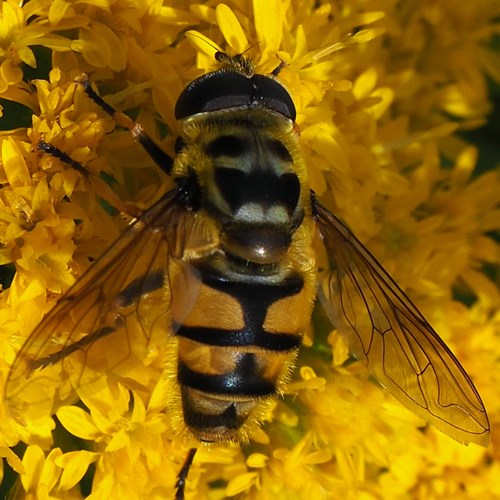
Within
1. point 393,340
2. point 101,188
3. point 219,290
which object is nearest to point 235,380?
point 219,290

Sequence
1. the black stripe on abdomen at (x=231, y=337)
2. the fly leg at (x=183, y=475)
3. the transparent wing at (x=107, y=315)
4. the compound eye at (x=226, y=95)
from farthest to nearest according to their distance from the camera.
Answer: the fly leg at (x=183, y=475), the compound eye at (x=226, y=95), the black stripe on abdomen at (x=231, y=337), the transparent wing at (x=107, y=315)

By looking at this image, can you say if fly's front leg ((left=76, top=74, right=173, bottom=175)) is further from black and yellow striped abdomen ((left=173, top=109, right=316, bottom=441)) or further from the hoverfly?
black and yellow striped abdomen ((left=173, top=109, right=316, bottom=441))

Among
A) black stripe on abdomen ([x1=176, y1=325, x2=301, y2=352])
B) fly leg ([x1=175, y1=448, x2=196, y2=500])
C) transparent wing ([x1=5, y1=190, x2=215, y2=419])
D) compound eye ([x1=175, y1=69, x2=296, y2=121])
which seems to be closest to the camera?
transparent wing ([x1=5, y1=190, x2=215, y2=419])

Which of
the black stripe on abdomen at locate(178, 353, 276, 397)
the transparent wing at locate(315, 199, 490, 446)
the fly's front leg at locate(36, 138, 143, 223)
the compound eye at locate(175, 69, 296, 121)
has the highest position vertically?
the compound eye at locate(175, 69, 296, 121)

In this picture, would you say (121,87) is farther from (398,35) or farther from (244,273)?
(398,35)

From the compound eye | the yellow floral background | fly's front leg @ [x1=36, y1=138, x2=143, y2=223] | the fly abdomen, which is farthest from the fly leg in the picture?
the compound eye

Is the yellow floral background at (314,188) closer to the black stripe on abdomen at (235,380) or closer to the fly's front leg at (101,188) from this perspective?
the fly's front leg at (101,188)

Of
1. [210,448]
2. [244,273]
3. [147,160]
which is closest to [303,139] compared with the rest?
[147,160]

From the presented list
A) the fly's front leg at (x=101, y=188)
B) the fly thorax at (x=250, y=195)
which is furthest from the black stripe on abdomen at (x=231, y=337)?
the fly's front leg at (x=101, y=188)
